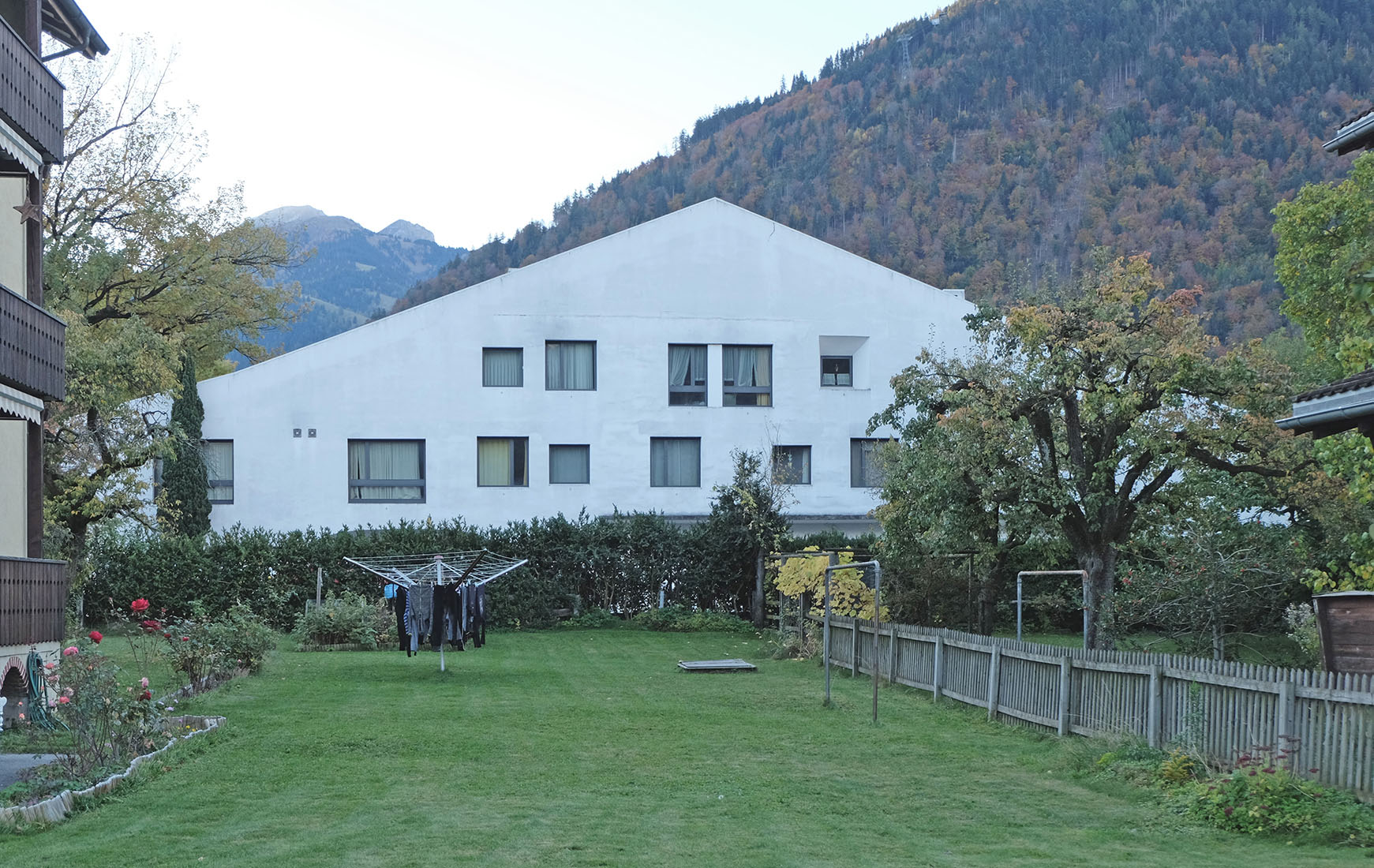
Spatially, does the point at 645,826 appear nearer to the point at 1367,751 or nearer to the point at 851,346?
the point at 1367,751

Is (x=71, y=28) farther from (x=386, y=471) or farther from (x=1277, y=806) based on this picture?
(x=1277, y=806)

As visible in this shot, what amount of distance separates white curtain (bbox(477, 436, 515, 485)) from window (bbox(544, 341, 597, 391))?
2.32m

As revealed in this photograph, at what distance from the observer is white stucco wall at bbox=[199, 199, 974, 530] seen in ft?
134

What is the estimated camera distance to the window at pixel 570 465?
42344 mm

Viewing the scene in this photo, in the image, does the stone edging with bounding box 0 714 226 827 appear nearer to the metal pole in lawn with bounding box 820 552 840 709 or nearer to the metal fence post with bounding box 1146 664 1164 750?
the metal pole in lawn with bounding box 820 552 840 709

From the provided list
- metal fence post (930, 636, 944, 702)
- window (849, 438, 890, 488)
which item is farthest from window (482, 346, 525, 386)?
metal fence post (930, 636, 944, 702)

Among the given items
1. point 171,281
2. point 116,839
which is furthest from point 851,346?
point 116,839

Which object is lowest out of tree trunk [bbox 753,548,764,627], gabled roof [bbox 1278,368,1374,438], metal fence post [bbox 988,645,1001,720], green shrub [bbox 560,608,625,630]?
green shrub [bbox 560,608,625,630]

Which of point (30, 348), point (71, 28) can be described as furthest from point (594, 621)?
point (30, 348)

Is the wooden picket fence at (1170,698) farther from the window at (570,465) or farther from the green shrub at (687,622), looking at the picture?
the window at (570,465)

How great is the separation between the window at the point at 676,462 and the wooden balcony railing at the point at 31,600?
78.2 feet

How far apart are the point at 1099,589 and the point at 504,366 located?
24923 mm

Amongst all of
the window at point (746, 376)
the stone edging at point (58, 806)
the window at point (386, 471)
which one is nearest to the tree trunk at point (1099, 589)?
the stone edging at point (58, 806)

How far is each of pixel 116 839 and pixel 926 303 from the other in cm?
3659
